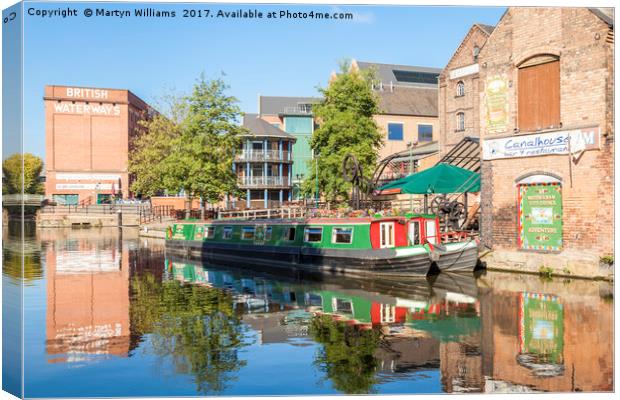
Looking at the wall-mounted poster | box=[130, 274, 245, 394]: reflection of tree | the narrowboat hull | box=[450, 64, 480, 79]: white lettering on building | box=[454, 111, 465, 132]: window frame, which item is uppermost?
box=[450, 64, 480, 79]: white lettering on building

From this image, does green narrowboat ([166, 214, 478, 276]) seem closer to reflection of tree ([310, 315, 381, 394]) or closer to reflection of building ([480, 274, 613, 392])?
reflection of building ([480, 274, 613, 392])

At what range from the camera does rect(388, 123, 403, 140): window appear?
2318 inches

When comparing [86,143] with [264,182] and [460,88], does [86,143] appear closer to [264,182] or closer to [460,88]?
[264,182]

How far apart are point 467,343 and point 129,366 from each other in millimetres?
6198

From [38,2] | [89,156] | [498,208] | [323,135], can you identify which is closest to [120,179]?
[89,156]

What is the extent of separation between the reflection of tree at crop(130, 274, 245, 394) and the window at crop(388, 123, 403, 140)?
39848 mm

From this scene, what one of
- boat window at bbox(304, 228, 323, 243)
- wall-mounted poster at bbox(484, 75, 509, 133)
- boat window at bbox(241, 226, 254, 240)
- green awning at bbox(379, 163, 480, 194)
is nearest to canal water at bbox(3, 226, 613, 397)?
boat window at bbox(304, 228, 323, 243)

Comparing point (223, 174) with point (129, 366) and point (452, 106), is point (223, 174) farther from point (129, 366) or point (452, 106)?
point (129, 366)

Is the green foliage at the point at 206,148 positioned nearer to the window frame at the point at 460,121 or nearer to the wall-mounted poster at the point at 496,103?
the window frame at the point at 460,121

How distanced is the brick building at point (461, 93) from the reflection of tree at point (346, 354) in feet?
94.6

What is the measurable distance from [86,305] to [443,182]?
1582cm

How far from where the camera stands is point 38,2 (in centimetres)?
815

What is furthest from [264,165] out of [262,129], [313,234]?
[313,234]

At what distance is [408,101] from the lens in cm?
6069
